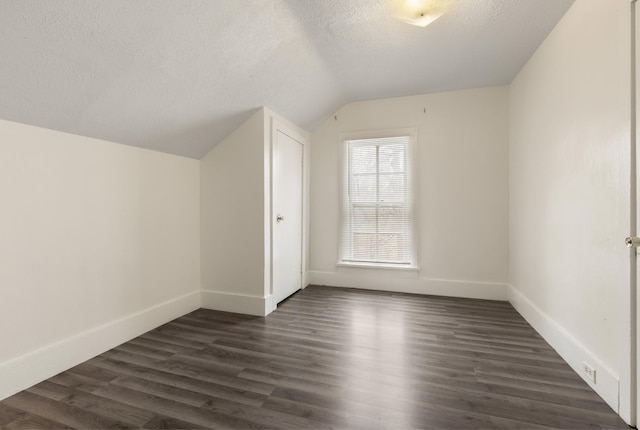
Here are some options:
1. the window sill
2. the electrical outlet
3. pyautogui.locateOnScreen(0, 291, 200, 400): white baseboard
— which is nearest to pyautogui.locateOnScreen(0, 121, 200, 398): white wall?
pyautogui.locateOnScreen(0, 291, 200, 400): white baseboard

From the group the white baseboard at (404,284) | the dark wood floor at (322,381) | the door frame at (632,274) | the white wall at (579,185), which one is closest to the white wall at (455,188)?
the white baseboard at (404,284)

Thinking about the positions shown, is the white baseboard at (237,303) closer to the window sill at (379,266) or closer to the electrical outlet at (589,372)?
the window sill at (379,266)

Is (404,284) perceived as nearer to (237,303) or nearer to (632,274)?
(237,303)

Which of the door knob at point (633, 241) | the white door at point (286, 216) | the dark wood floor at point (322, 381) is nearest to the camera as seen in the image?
the door knob at point (633, 241)

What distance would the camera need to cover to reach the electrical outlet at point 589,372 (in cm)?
183

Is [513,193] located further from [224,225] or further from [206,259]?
[206,259]

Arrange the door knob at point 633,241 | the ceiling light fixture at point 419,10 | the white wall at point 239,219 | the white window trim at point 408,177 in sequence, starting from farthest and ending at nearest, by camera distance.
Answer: the white window trim at point 408,177 → the white wall at point 239,219 → the ceiling light fixture at point 419,10 → the door knob at point 633,241

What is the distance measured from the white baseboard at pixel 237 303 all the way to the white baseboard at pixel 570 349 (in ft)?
8.21

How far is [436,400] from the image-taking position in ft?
5.70

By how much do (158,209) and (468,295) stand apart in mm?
3627

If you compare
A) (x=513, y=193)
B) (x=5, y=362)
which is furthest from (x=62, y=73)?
(x=513, y=193)

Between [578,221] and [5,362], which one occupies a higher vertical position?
[578,221]

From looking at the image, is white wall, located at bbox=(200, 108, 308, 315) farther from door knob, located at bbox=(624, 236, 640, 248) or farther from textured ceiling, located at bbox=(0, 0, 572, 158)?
door knob, located at bbox=(624, 236, 640, 248)

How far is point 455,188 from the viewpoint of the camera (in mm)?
3768
